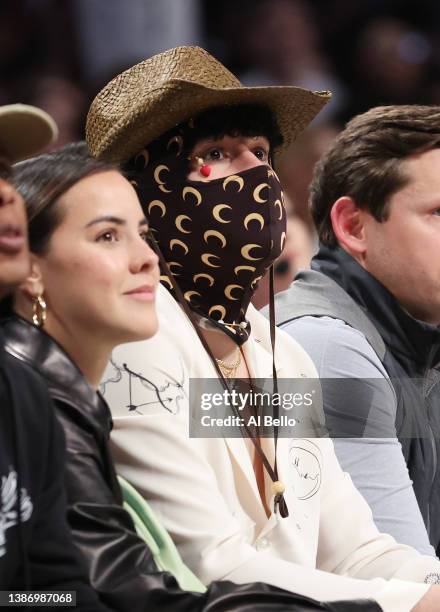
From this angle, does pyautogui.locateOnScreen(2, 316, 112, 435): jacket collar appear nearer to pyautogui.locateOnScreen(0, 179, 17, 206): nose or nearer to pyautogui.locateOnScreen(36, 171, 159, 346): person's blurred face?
pyautogui.locateOnScreen(36, 171, 159, 346): person's blurred face

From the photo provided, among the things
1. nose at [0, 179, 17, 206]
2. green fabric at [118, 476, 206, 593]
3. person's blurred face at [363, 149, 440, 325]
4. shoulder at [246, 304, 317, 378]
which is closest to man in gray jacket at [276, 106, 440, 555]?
person's blurred face at [363, 149, 440, 325]

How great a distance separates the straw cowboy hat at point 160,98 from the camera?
7.15 feet

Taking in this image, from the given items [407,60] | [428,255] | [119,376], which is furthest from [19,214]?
[407,60]

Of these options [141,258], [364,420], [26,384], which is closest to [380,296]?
[364,420]

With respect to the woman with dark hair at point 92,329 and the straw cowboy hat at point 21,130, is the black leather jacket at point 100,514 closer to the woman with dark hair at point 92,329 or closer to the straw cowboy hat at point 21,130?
the woman with dark hair at point 92,329

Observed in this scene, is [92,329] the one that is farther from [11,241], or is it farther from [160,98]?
[160,98]

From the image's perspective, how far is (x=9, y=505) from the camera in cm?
153

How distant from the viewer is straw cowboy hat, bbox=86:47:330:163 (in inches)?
85.8

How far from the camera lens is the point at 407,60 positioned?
5.65 meters

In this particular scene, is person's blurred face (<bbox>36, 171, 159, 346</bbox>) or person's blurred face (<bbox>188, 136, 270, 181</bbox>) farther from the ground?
person's blurred face (<bbox>188, 136, 270, 181</bbox>)

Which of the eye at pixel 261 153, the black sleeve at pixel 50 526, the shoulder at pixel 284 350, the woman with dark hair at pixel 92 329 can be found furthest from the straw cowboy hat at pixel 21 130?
the shoulder at pixel 284 350

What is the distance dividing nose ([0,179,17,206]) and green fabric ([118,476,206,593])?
1.54ft

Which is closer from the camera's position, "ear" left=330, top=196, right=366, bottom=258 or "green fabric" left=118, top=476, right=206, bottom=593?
"green fabric" left=118, top=476, right=206, bottom=593

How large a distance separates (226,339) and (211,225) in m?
0.21
